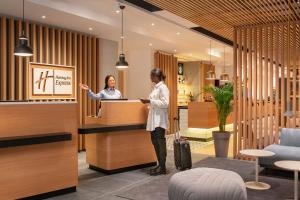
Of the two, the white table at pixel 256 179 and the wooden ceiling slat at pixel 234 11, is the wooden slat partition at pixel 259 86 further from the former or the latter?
the white table at pixel 256 179

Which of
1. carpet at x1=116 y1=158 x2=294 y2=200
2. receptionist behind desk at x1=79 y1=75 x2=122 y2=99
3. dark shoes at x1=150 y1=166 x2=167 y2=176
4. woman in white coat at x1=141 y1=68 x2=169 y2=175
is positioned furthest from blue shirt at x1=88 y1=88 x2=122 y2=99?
carpet at x1=116 y1=158 x2=294 y2=200

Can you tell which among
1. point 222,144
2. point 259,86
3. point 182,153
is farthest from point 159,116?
point 259,86

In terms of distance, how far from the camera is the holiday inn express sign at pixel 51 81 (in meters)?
6.66

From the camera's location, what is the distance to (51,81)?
23.1 ft

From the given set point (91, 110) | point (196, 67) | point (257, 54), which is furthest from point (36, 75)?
point (196, 67)

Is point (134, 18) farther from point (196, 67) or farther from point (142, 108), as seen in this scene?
point (196, 67)

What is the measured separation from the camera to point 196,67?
13969 mm

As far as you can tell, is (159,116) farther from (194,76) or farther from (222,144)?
(194,76)

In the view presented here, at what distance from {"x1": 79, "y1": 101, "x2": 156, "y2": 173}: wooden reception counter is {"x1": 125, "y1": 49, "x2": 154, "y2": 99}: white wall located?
4.93 metres

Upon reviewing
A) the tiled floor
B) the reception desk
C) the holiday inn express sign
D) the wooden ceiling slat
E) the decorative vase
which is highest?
the wooden ceiling slat

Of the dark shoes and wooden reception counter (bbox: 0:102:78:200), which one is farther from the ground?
wooden reception counter (bbox: 0:102:78:200)

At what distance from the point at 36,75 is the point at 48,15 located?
142 cm

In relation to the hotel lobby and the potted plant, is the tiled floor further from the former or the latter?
the potted plant

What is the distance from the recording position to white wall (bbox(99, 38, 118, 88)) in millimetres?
8445
